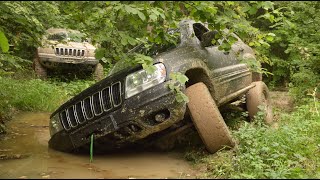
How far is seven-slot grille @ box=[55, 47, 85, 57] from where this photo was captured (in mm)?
9781

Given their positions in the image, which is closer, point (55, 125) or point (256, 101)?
A: point (55, 125)

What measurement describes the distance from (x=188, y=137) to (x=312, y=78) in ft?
11.0

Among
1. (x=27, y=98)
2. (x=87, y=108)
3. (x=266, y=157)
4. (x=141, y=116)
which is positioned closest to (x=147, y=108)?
(x=141, y=116)

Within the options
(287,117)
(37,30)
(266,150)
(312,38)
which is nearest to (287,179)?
(266,150)

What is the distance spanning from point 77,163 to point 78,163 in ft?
0.03

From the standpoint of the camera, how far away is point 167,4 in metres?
3.35

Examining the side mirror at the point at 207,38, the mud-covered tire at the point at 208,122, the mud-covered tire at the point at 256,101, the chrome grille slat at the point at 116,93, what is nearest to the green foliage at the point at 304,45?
the mud-covered tire at the point at 256,101

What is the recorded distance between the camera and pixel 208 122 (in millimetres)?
3818

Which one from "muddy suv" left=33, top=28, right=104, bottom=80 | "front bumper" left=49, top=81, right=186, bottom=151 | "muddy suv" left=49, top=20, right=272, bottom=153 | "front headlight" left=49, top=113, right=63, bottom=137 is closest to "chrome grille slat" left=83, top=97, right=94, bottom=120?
"muddy suv" left=49, top=20, right=272, bottom=153

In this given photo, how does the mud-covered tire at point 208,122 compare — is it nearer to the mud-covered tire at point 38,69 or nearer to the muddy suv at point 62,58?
the muddy suv at point 62,58

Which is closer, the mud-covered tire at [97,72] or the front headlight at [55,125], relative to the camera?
the front headlight at [55,125]

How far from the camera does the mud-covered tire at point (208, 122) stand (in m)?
3.81

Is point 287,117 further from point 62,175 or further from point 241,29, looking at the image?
point 62,175

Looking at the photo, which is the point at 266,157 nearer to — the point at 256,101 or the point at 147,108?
the point at 147,108
